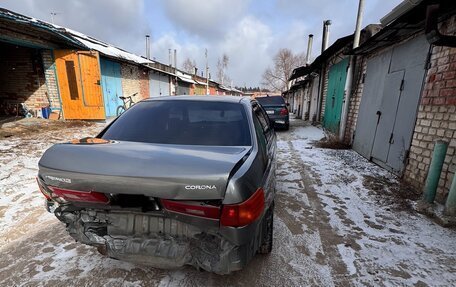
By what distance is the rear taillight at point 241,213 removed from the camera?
1.23 meters

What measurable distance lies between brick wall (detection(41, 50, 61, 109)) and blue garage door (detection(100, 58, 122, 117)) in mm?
1768

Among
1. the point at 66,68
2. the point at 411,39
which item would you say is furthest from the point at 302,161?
the point at 66,68

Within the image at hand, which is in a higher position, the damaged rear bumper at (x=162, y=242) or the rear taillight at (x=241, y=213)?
the rear taillight at (x=241, y=213)

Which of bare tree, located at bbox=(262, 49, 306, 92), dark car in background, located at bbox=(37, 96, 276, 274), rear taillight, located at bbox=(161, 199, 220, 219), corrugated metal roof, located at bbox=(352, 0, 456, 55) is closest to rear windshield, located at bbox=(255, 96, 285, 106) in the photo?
corrugated metal roof, located at bbox=(352, 0, 456, 55)

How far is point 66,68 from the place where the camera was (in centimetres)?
811

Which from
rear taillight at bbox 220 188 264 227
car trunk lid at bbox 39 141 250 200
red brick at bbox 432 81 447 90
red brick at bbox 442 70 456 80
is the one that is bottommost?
rear taillight at bbox 220 188 264 227

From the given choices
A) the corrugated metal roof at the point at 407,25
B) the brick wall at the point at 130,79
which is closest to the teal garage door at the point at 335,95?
the corrugated metal roof at the point at 407,25

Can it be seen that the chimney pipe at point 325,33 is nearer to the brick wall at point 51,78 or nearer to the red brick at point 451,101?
the red brick at point 451,101

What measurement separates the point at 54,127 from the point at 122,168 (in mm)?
7974

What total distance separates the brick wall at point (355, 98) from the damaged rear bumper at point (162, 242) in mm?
6103

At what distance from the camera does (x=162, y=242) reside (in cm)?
140

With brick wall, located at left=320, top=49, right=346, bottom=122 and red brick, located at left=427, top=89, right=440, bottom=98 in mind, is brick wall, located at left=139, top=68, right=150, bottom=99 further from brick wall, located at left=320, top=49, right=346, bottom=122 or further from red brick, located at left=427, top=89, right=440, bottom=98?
red brick, located at left=427, top=89, right=440, bottom=98

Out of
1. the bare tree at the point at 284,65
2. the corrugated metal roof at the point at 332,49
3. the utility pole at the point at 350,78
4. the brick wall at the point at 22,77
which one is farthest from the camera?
the bare tree at the point at 284,65

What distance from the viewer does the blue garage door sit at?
992 cm
